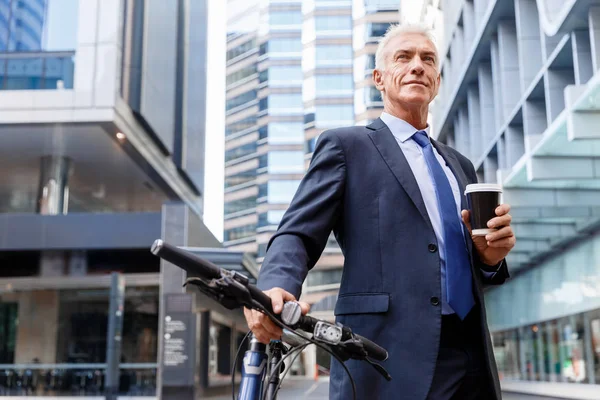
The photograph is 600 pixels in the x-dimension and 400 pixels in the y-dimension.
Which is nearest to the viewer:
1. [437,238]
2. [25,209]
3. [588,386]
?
[437,238]

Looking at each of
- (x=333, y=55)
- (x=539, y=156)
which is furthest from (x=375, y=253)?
(x=333, y=55)

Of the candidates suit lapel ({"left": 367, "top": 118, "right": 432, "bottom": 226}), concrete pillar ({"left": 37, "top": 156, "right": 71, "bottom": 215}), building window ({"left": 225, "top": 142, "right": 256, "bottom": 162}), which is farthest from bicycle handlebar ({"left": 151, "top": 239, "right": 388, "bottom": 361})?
building window ({"left": 225, "top": 142, "right": 256, "bottom": 162})

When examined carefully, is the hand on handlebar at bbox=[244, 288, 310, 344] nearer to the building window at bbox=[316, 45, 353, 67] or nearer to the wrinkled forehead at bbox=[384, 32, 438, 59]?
the wrinkled forehead at bbox=[384, 32, 438, 59]

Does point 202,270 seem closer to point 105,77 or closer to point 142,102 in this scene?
point 105,77

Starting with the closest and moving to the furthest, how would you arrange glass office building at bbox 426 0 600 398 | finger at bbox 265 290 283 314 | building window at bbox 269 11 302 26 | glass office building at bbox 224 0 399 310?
finger at bbox 265 290 283 314
glass office building at bbox 426 0 600 398
glass office building at bbox 224 0 399 310
building window at bbox 269 11 302 26

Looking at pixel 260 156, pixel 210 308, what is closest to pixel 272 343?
pixel 210 308

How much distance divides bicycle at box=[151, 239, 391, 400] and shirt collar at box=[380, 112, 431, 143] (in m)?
0.90

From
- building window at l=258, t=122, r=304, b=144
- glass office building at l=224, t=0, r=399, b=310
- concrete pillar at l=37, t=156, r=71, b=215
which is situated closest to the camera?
concrete pillar at l=37, t=156, r=71, b=215

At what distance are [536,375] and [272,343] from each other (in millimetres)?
21724

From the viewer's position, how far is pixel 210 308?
2566cm

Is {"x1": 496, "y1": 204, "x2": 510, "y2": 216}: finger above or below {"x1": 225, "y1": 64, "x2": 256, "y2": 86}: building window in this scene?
below

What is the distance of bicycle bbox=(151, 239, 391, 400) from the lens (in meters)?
1.48

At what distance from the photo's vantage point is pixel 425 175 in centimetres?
249

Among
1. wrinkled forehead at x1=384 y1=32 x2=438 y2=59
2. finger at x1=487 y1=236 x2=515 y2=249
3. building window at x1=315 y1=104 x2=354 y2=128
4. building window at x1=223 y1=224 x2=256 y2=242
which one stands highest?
building window at x1=315 y1=104 x2=354 y2=128
